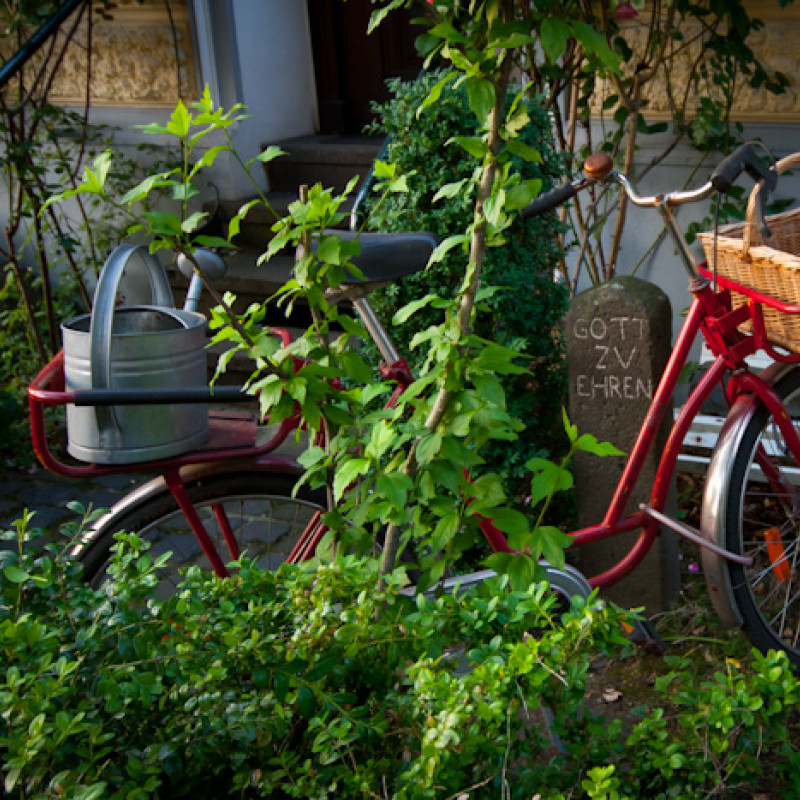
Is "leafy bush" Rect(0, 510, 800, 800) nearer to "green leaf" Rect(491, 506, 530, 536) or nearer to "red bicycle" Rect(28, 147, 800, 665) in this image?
"green leaf" Rect(491, 506, 530, 536)

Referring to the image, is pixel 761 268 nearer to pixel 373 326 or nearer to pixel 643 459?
pixel 643 459

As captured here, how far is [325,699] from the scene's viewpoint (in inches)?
69.9

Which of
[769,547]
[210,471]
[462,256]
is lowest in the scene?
[769,547]

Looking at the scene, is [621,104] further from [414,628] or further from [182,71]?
[414,628]

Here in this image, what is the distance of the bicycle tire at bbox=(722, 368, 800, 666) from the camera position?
306 centimetres

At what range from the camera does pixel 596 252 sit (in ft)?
17.7

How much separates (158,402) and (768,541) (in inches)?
73.0

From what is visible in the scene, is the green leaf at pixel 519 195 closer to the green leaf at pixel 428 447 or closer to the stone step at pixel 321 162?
the green leaf at pixel 428 447

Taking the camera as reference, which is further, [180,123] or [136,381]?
[136,381]

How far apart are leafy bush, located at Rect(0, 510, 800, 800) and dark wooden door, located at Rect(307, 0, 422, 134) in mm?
5157

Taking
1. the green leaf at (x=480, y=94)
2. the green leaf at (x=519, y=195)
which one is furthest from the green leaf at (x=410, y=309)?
the green leaf at (x=480, y=94)

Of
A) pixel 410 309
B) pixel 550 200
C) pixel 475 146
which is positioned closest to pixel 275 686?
pixel 410 309

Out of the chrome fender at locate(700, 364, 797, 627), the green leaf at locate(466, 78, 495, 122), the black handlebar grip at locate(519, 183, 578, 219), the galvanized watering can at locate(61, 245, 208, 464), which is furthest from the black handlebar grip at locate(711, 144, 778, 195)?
the galvanized watering can at locate(61, 245, 208, 464)

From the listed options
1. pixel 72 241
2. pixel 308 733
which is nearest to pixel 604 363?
pixel 308 733
